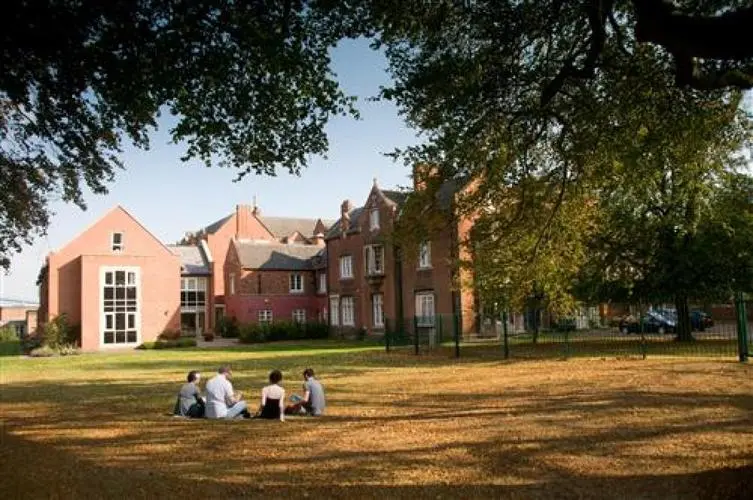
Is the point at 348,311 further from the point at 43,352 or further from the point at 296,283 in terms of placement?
the point at 43,352

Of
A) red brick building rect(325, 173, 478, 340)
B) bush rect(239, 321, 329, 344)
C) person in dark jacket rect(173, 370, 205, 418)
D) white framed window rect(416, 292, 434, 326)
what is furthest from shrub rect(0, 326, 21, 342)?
→ person in dark jacket rect(173, 370, 205, 418)

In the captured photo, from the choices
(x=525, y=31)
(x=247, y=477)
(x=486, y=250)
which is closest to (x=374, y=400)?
(x=486, y=250)

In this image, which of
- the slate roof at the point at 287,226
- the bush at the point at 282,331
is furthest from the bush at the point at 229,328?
the slate roof at the point at 287,226

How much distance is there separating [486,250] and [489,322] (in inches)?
907

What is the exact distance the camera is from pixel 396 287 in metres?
47.3

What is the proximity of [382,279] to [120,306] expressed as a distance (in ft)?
67.8

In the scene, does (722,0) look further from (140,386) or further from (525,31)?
(140,386)

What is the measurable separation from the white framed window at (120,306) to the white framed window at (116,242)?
5.15ft

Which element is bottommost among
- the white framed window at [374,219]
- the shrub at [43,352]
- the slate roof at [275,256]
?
the shrub at [43,352]

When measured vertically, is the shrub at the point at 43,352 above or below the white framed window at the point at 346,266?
below

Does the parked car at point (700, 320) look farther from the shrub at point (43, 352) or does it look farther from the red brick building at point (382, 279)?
the shrub at point (43, 352)

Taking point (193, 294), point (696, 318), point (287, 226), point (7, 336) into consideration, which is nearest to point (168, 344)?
point (193, 294)

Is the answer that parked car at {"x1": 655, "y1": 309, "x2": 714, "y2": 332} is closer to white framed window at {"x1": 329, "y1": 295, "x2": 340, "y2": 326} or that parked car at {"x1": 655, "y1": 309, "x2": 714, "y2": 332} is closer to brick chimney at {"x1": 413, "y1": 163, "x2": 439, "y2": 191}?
brick chimney at {"x1": 413, "y1": 163, "x2": 439, "y2": 191}

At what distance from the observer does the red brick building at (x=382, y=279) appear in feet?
138
